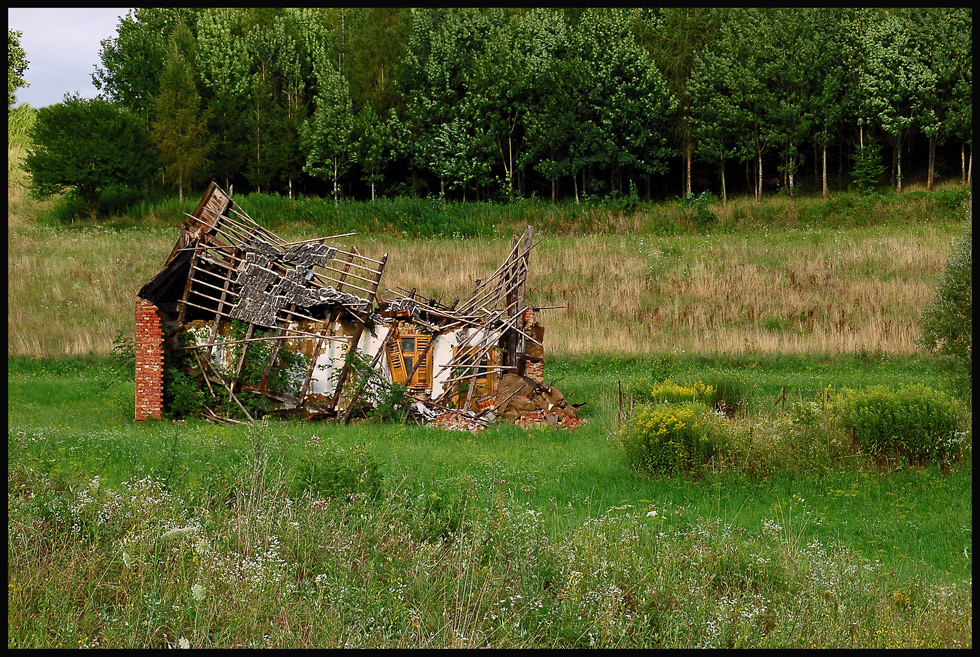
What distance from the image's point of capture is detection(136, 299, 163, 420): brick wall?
17.6 metres

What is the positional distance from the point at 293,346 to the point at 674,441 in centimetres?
902

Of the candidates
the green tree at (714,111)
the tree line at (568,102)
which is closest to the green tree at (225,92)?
the tree line at (568,102)

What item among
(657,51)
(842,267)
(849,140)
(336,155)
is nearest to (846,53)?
(849,140)

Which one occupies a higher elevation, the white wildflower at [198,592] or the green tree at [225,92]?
the green tree at [225,92]

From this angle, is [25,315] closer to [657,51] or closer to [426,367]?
[426,367]

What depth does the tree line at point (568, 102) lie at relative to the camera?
49406 mm

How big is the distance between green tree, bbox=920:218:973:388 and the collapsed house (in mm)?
7606

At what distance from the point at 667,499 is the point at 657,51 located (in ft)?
163

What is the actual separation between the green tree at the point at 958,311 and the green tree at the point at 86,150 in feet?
149

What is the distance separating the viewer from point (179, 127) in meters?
51.2

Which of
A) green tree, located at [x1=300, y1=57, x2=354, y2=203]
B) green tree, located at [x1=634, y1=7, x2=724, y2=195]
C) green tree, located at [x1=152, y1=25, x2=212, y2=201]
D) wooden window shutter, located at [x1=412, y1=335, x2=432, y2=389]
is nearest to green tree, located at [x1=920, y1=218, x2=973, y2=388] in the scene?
wooden window shutter, located at [x1=412, y1=335, x2=432, y2=389]

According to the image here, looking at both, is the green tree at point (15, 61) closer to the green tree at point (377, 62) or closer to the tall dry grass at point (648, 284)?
the tall dry grass at point (648, 284)

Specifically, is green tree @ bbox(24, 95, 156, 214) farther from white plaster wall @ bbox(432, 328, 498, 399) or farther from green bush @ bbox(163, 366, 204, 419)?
white plaster wall @ bbox(432, 328, 498, 399)

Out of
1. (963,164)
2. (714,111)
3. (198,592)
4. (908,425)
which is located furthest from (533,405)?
(963,164)
